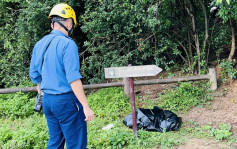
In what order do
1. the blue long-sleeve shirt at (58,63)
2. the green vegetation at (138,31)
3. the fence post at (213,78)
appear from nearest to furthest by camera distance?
the blue long-sleeve shirt at (58,63), the fence post at (213,78), the green vegetation at (138,31)

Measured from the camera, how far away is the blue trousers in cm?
277

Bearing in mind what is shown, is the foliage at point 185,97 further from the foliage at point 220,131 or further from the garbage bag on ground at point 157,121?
the foliage at point 220,131

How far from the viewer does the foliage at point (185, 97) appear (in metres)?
5.75

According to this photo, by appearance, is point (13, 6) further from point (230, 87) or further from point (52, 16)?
point (230, 87)

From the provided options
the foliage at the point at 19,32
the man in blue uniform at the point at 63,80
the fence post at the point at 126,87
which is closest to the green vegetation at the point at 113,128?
the fence post at the point at 126,87

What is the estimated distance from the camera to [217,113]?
17.5 ft

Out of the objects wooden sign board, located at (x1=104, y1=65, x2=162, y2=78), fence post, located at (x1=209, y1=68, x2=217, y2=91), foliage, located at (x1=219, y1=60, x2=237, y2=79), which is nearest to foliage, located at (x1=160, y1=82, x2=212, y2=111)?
fence post, located at (x1=209, y1=68, x2=217, y2=91)

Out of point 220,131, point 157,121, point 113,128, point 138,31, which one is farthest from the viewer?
point 138,31

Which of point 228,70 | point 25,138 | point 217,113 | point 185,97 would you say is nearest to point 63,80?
point 25,138

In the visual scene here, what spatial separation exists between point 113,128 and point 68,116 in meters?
2.24

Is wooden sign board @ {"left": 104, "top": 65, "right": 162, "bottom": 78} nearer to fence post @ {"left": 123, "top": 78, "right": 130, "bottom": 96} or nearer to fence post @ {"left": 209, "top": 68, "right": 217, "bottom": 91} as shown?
fence post @ {"left": 123, "top": 78, "right": 130, "bottom": 96}

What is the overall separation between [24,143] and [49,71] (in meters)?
1.92

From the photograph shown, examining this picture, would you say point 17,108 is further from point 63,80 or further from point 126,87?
point 63,80

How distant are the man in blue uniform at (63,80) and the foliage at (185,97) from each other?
3.30 metres
